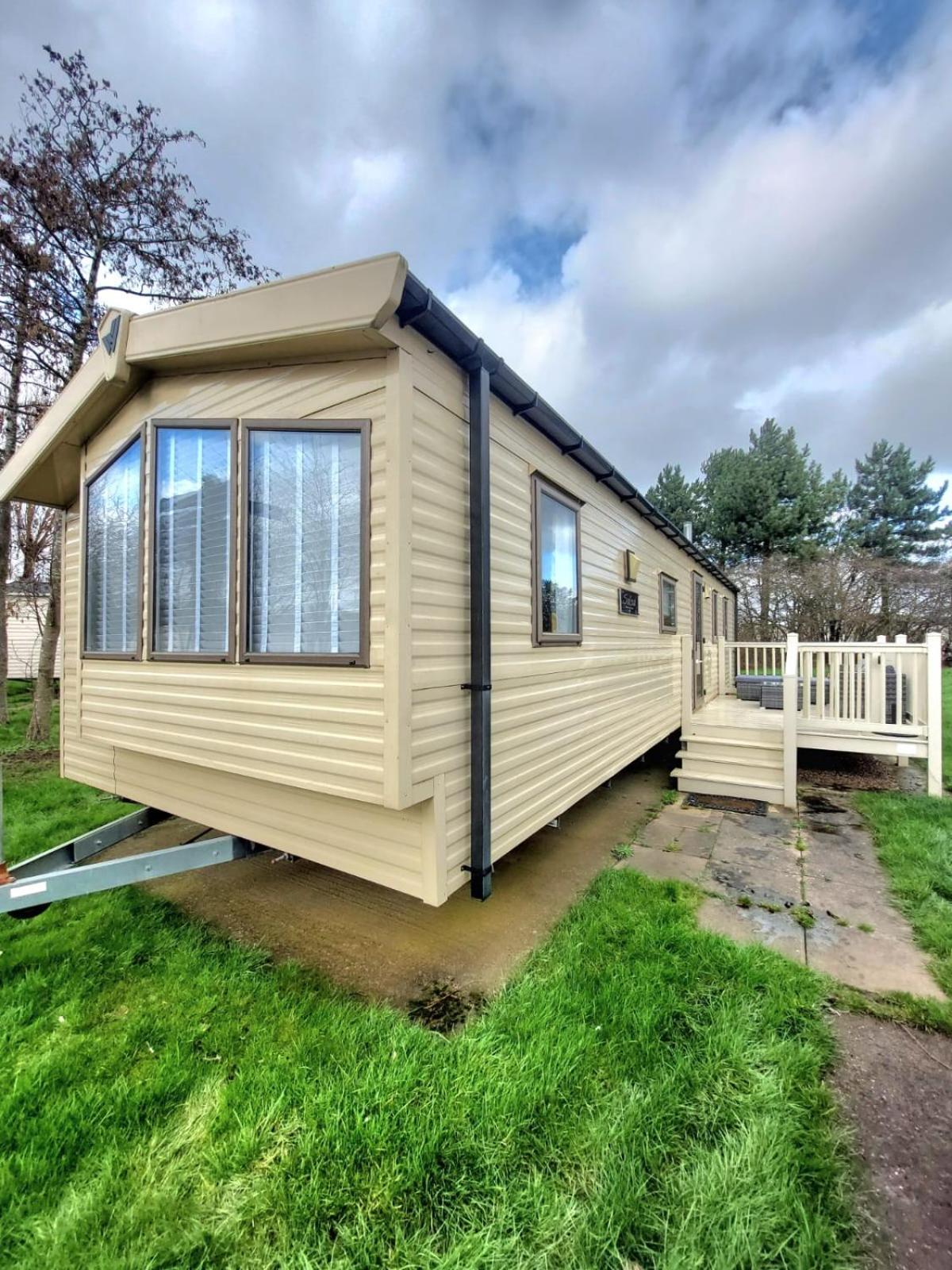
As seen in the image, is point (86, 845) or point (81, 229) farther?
point (81, 229)

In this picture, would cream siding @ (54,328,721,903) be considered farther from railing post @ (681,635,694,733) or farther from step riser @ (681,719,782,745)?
railing post @ (681,635,694,733)

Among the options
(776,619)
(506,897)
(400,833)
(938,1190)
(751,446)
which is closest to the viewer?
(938,1190)

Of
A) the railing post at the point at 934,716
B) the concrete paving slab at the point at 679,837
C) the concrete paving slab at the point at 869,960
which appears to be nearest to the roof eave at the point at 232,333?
the concrete paving slab at the point at 869,960

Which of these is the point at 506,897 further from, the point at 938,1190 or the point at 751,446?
the point at 751,446

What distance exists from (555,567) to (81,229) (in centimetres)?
834

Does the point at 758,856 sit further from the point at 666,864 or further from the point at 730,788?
the point at 730,788

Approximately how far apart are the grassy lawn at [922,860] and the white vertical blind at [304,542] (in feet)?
11.4

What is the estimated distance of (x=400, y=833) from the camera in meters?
2.62

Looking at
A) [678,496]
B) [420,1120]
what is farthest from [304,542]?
[678,496]

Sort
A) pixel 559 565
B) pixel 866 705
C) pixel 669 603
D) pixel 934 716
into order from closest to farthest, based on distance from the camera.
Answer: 1. pixel 559 565
2. pixel 934 716
3. pixel 866 705
4. pixel 669 603

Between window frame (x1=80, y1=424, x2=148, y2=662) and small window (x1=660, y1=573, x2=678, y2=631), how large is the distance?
6118 mm

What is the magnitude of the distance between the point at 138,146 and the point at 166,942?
992cm

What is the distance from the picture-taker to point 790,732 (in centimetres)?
602

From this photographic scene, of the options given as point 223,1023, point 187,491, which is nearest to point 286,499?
point 187,491
